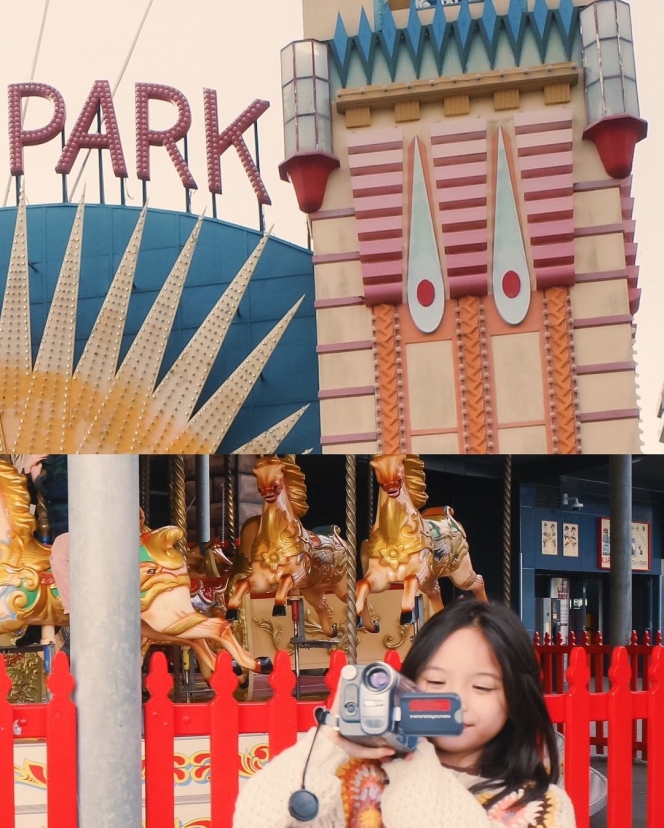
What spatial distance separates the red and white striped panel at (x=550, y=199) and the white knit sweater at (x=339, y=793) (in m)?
5.34

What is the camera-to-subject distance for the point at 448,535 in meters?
4.06

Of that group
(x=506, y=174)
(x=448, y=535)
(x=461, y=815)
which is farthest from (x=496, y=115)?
(x=461, y=815)

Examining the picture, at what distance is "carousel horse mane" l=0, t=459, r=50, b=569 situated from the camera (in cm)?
356

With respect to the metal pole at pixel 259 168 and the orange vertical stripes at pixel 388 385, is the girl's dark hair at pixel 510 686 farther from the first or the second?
the metal pole at pixel 259 168

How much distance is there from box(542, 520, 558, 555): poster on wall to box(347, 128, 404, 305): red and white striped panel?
162 centimetres

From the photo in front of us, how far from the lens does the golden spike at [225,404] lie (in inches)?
252

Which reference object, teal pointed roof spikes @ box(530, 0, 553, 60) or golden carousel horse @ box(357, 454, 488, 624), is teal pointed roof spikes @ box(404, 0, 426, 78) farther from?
golden carousel horse @ box(357, 454, 488, 624)

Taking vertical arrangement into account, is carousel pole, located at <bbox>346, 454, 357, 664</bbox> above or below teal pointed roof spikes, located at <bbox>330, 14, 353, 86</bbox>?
below

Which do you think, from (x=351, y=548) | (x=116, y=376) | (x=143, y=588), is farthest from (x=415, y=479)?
(x=116, y=376)

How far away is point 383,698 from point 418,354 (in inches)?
211

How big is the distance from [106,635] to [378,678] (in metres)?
1.46

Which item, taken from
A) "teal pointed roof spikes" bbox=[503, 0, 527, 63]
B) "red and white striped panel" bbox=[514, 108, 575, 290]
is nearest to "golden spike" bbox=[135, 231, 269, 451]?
"red and white striped panel" bbox=[514, 108, 575, 290]

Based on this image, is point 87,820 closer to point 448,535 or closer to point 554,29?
point 448,535

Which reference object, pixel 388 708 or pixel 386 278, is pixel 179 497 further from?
pixel 388 708
